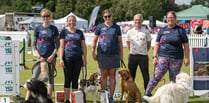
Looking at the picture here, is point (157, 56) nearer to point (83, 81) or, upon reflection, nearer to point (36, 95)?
point (83, 81)

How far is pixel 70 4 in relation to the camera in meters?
65.8

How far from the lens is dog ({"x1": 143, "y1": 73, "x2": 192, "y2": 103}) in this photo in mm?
5379

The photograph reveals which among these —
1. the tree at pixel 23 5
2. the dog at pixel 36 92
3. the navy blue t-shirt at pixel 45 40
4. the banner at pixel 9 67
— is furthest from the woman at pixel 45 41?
the tree at pixel 23 5

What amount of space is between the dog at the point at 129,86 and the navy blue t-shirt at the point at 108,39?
524 millimetres

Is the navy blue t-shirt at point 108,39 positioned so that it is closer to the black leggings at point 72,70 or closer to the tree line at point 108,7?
the black leggings at point 72,70

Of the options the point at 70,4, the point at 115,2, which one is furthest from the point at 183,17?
the point at 70,4

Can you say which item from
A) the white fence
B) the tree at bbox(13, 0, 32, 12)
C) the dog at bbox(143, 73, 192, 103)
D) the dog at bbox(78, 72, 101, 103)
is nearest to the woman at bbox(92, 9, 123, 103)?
the dog at bbox(78, 72, 101, 103)

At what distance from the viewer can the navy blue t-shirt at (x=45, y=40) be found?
616 cm

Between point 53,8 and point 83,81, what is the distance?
221 feet

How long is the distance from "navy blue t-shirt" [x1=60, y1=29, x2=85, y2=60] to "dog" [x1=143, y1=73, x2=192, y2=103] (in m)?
1.49

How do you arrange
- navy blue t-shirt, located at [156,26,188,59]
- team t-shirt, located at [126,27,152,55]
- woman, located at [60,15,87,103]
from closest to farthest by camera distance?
navy blue t-shirt, located at [156,26,188,59], woman, located at [60,15,87,103], team t-shirt, located at [126,27,152,55]

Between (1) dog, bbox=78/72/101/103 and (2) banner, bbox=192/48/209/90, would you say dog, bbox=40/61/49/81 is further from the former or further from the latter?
(2) banner, bbox=192/48/209/90

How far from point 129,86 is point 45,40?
1.83 meters

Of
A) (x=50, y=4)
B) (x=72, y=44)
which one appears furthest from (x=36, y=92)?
(x=50, y=4)
